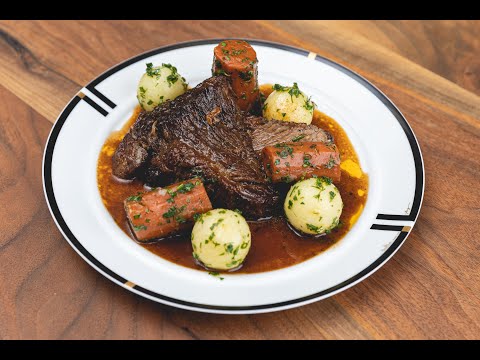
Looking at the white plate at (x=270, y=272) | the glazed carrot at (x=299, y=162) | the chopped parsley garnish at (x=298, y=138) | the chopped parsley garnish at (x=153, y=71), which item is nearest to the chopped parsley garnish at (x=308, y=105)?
the white plate at (x=270, y=272)

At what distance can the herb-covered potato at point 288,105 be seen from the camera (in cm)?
373

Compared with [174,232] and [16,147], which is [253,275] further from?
[16,147]

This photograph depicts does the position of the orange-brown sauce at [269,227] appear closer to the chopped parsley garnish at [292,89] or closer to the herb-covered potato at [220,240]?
the herb-covered potato at [220,240]

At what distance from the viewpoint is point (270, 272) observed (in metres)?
2.99

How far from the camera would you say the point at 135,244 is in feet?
10.1

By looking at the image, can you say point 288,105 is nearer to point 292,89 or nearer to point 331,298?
point 292,89

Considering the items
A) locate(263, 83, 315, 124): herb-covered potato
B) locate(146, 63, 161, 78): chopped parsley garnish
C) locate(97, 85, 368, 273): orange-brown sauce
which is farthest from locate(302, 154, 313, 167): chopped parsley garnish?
locate(146, 63, 161, 78): chopped parsley garnish

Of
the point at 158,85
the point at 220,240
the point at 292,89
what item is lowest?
the point at 220,240

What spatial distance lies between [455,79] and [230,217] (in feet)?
7.77

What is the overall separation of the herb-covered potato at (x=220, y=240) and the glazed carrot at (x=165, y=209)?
140 mm

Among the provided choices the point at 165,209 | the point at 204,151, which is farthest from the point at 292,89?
the point at 165,209

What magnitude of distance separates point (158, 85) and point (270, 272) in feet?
4.71

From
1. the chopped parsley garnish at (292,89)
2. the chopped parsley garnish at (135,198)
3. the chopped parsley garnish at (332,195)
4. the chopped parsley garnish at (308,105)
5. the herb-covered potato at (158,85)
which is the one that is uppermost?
the chopped parsley garnish at (292,89)

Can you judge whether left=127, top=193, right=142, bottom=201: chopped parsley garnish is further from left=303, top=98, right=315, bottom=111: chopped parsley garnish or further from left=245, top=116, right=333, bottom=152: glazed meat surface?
left=303, top=98, right=315, bottom=111: chopped parsley garnish
